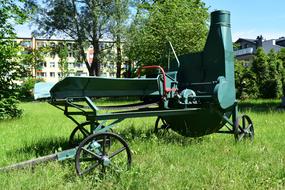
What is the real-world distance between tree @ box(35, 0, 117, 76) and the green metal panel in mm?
27361

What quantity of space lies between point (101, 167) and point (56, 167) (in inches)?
26.5

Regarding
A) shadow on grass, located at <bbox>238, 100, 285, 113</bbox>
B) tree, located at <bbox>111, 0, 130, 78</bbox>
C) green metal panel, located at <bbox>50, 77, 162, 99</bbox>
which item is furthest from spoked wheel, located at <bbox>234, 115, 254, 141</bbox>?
tree, located at <bbox>111, 0, 130, 78</bbox>

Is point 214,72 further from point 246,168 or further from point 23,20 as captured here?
point 23,20

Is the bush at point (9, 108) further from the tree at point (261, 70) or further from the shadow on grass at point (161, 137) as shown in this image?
the tree at point (261, 70)

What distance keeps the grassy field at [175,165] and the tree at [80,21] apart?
85.8 feet

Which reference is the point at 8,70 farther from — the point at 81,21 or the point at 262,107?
the point at 81,21

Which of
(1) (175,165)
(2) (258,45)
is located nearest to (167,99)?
(1) (175,165)

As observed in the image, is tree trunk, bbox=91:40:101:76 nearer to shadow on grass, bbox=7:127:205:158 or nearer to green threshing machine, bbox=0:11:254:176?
shadow on grass, bbox=7:127:205:158

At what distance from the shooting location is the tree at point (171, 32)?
2420 cm

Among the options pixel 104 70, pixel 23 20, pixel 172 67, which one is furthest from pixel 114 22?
pixel 172 67

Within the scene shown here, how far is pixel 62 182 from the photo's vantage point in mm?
4480

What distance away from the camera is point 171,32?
2455 cm

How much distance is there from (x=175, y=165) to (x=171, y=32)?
20084 millimetres

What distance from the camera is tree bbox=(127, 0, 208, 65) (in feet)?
79.4
